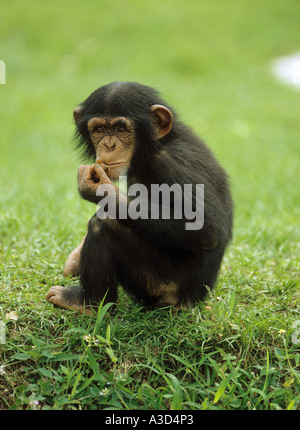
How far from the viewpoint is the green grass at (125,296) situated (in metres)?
2.75

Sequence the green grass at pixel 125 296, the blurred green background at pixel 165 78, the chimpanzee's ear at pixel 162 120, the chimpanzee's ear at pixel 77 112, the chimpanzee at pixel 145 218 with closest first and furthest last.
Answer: the green grass at pixel 125 296 → the chimpanzee at pixel 145 218 → the chimpanzee's ear at pixel 162 120 → the chimpanzee's ear at pixel 77 112 → the blurred green background at pixel 165 78

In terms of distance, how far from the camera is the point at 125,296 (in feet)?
11.8

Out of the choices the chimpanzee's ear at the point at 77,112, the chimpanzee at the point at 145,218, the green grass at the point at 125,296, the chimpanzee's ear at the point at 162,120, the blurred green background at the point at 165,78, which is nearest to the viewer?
the green grass at the point at 125,296

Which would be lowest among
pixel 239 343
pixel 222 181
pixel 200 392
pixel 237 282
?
pixel 200 392

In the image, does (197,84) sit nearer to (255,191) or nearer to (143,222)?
(255,191)

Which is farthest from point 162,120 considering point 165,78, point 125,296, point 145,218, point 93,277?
point 165,78

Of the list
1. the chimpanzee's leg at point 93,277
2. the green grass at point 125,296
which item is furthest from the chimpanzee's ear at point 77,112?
the green grass at point 125,296

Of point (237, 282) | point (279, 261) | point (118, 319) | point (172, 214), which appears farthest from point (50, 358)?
point (279, 261)

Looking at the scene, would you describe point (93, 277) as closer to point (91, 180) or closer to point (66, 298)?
point (66, 298)

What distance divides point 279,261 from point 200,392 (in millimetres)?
1863

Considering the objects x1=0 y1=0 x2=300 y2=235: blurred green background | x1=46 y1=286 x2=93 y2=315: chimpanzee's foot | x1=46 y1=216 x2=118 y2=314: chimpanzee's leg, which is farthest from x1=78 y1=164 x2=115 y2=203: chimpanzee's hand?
x1=0 y1=0 x2=300 y2=235: blurred green background

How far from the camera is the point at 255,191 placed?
6754 millimetres

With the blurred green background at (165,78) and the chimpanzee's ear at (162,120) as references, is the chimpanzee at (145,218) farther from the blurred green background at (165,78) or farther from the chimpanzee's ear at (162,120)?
the blurred green background at (165,78)

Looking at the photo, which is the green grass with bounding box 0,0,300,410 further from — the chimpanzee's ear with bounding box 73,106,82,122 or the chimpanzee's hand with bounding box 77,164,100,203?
the chimpanzee's ear with bounding box 73,106,82,122
